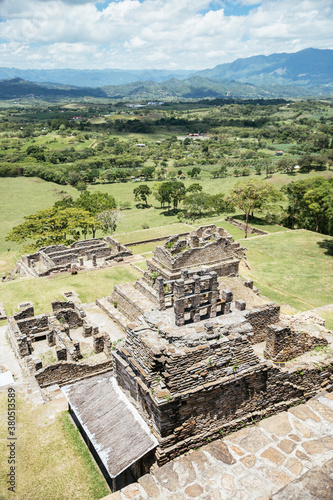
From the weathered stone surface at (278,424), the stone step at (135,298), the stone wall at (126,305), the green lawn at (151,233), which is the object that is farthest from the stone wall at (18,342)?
the green lawn at (151,233)

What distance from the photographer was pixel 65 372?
16.2 meters

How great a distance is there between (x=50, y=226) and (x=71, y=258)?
32.7ft

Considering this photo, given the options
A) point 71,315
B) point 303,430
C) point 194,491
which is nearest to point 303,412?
point 303,430

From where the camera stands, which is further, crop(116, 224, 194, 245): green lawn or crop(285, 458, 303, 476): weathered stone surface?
crop(116, 224, 194, 245): green lawn

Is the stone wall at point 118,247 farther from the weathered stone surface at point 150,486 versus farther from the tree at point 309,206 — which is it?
the weathered stone surface at point 150,486

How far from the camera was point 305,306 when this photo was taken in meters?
24.1

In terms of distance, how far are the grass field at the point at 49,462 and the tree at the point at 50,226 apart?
27713mm

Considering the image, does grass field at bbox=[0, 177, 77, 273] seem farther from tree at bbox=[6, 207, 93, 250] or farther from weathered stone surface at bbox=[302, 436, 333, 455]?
weathered stone surface at bbox=[302, 436, 333, 455]

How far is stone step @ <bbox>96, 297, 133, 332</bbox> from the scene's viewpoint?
19.9m

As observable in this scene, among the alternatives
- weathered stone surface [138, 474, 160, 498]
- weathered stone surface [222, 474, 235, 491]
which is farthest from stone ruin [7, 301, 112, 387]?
weathered stone surface [222, 474, 235, 491]

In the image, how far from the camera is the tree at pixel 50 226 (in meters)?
38.9

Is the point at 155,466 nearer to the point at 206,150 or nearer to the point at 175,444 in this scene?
the point at 175,444

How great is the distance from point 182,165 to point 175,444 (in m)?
114

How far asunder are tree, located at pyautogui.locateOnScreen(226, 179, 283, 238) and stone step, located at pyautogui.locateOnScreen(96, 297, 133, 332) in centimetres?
2752
